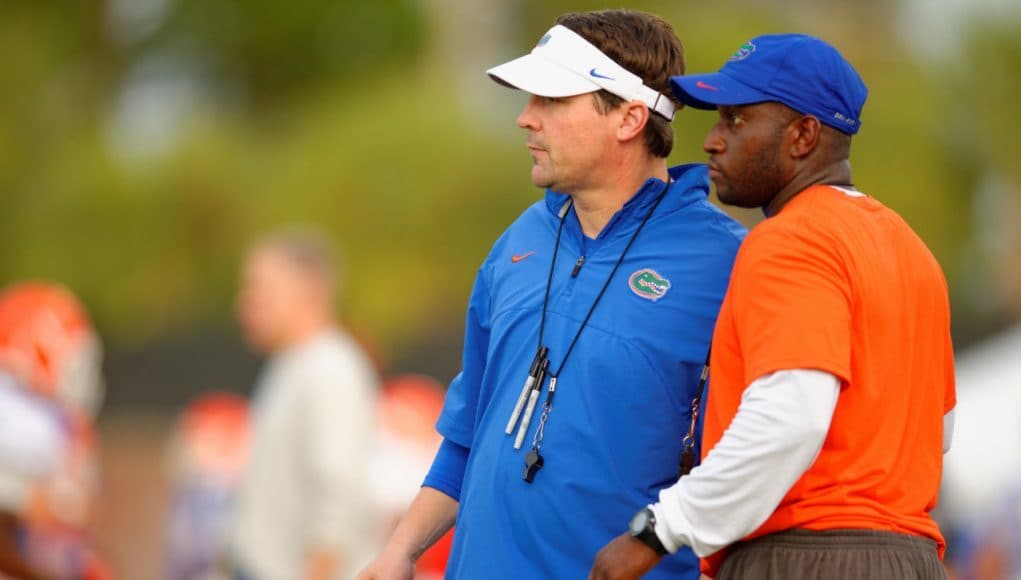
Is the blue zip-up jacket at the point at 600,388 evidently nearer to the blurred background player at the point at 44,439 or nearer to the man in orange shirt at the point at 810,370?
the man in orange shirt at the point at 810,370

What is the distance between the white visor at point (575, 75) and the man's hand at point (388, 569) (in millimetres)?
1062

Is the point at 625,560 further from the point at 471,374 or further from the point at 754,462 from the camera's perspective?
the point at 471,374

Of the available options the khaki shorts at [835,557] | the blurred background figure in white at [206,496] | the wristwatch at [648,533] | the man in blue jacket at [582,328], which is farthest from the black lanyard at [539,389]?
the blurred background figure in white at [206,496]

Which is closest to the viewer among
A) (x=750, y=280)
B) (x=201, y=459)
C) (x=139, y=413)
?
(x=750, y=280)

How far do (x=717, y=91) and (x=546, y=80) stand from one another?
49 centimetres

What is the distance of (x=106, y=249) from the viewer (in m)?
13.4

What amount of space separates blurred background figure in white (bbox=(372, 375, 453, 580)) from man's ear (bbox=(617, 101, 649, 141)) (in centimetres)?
427

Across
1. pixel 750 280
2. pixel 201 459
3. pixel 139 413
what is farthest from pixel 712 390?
pixel 139 413

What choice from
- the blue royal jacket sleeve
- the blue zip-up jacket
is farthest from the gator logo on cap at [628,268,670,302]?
the blue royal jacket sleeve

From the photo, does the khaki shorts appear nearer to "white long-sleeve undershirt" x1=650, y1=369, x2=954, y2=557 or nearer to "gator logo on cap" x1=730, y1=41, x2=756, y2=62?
"white long-sleeve undershirt" x1=650, y1=369, x2=954, y2=557

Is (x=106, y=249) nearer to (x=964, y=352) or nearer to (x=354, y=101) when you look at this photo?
(x=354, y=101)

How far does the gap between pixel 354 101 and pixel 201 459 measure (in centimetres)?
582

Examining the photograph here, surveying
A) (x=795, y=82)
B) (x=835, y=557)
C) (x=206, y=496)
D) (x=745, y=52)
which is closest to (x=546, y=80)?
(x=745, y=52)

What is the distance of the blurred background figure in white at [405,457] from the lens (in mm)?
7715
